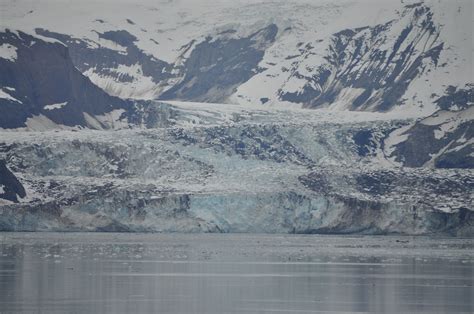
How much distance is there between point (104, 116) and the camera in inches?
5881

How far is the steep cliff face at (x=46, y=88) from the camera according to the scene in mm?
141250

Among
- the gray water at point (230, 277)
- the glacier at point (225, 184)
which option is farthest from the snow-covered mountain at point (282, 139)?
the gray water at point (230, 277)

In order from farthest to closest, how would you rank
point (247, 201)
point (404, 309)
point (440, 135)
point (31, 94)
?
point (31, 94) < point (440, 135) < point (247, 201) < point (404, 309)

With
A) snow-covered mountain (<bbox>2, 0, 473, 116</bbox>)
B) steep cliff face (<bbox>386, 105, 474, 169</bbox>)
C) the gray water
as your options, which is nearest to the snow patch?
steep cliff face (<bbox>386, 105, 474, 169</bbox>)

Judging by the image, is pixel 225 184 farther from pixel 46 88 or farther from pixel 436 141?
pixel 46 88

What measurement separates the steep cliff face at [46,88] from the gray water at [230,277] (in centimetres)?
5801

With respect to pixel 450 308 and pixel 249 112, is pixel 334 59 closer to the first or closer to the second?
pixel 249 112

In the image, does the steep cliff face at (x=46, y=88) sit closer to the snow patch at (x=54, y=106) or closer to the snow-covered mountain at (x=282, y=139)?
the snow patch at (x=54, y=106)

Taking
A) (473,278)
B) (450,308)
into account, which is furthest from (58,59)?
(450,308)

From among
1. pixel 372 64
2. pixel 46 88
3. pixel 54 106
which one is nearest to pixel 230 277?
pixel 54 106

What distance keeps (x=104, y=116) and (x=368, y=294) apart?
4029 inches

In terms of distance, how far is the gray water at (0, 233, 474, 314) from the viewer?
147 ft

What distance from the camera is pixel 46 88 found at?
148 metres

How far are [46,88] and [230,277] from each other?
311ft
